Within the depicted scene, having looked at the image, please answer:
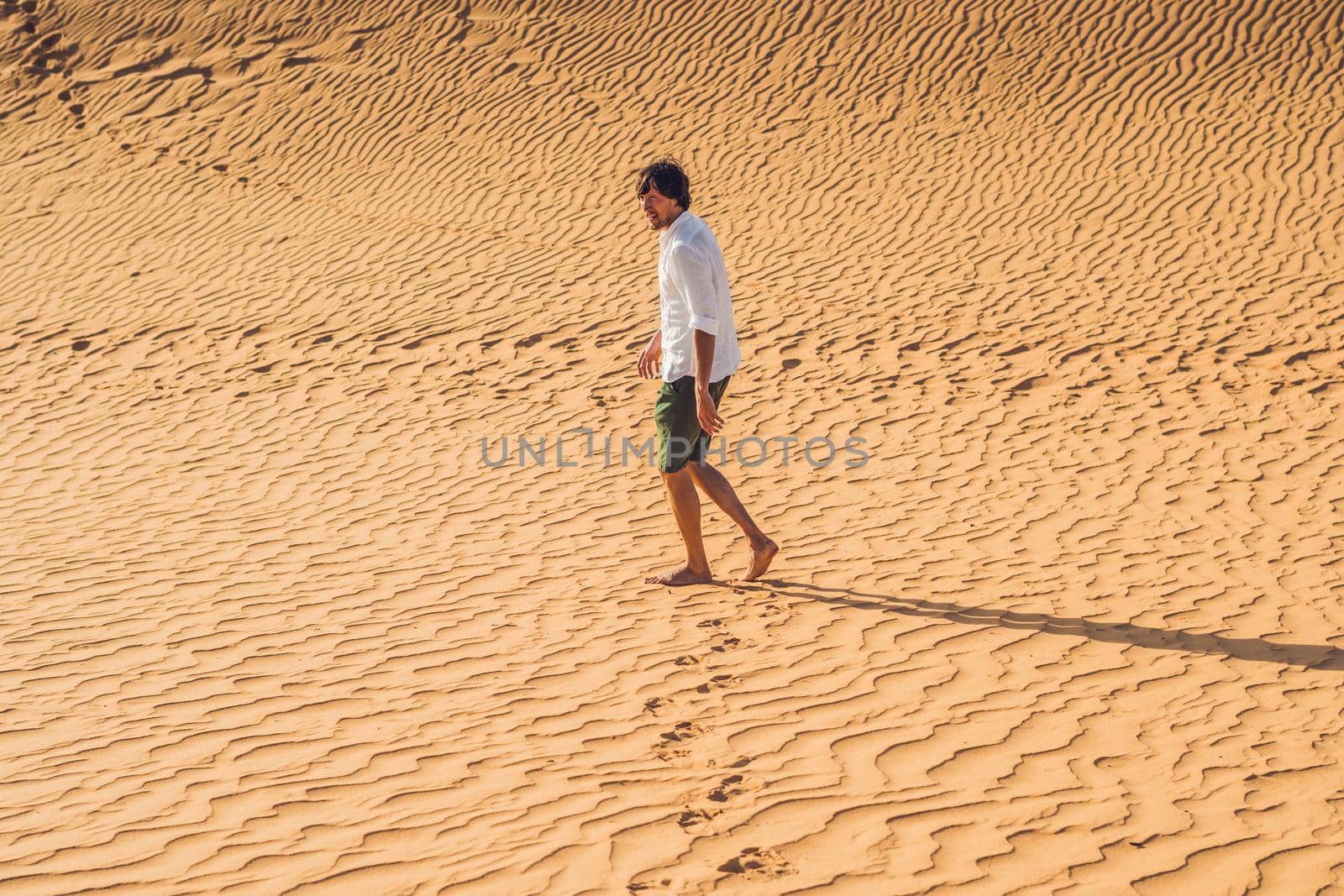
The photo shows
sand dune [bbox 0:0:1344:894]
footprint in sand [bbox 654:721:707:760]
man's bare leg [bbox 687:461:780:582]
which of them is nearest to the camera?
sand dune [bbox 0:0:1344:894]

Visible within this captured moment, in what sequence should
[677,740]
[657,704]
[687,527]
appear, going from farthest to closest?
[687,527]
[657,704]
[677,740]

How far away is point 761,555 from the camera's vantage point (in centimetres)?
490

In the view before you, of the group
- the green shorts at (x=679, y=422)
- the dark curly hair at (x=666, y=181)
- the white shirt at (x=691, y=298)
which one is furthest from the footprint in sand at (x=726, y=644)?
the dark curly hair at (x=666, y=181)

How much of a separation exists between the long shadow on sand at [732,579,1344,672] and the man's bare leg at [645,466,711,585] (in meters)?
0.18

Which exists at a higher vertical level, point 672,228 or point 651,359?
point 672,228

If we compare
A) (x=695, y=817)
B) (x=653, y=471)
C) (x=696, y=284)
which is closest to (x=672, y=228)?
(x=696, y=284)

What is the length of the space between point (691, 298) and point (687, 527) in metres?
1.03

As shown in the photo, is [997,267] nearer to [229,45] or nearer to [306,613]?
[306,613]

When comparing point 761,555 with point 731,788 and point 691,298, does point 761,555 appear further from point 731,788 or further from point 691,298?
point 731,788

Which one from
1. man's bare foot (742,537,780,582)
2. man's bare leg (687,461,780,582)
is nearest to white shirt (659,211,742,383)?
man's bare leg (687,461,780,582)

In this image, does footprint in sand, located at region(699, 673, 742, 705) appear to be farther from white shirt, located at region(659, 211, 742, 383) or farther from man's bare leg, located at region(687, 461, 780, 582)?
white shirt, located at region(659, 211, 742, 383)

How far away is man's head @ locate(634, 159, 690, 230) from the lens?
4.34 m

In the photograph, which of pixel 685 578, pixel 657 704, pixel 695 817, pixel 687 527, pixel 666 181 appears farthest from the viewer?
pixel 685 578

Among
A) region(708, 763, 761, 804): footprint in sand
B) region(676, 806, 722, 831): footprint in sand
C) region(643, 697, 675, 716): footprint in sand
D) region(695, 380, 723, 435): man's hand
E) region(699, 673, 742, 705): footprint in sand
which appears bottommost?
region(676, 806, 722, 831): footprint in sand
